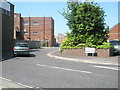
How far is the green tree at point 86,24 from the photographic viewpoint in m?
17.6

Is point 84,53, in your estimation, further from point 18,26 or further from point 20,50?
point 18,26

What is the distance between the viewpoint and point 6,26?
81.9 feet

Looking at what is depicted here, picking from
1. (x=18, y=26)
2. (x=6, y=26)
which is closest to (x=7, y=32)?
(x=6, y=26)

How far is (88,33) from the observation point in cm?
1805

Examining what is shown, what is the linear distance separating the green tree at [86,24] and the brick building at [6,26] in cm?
981

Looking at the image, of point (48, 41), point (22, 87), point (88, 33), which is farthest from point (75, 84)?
point (48, 41)

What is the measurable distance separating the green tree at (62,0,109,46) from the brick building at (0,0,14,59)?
9.81m

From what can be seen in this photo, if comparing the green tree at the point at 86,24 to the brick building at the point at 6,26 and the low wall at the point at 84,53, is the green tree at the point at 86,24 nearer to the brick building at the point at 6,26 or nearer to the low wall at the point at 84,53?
the low wall at the point at 84,53

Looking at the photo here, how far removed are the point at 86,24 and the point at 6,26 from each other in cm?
1376

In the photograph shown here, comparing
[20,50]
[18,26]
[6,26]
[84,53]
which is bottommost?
[84,53]

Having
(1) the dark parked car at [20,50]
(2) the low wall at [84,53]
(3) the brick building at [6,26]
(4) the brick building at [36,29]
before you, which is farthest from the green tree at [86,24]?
(4) the brick building at [36,29]

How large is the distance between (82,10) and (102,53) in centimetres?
551

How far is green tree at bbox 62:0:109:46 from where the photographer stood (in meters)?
17.6

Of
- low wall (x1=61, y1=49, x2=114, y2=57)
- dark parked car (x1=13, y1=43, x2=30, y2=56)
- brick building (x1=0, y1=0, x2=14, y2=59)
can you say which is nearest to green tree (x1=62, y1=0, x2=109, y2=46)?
low wall (x1=61, y1=49, x2=114, y2=57)
